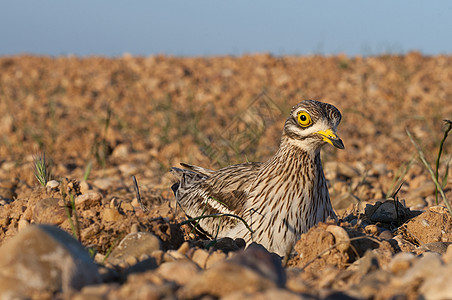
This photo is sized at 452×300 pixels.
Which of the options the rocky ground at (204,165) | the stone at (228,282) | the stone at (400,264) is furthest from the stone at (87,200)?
the stone at (400,264)

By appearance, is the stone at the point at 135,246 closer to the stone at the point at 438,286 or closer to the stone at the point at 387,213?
the stone at the point at 438,286

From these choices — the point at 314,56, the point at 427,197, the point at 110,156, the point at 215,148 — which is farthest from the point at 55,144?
the point at 314,56

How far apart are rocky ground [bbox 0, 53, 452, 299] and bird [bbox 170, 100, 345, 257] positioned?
0.27 meters

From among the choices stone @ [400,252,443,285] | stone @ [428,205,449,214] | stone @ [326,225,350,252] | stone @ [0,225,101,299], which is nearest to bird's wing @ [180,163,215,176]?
stone @ [428,205,449,214]

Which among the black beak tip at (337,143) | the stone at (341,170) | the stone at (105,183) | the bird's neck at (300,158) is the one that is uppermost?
the black beak tip at (337,143)

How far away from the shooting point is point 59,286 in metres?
2.23

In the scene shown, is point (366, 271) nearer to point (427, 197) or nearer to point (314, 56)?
point (427, 197)

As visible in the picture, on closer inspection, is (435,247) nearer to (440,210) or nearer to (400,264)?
(440,210)

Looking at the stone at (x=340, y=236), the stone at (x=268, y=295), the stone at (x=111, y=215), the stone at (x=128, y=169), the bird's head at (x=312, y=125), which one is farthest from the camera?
the stone at (x=128, y=169)

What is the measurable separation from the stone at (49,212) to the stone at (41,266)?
138cm

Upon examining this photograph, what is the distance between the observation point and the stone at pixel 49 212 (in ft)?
12.3

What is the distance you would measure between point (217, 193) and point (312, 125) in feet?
3.30

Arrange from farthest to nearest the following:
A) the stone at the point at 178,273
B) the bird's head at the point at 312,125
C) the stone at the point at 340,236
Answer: the bird's head at the point at 312,125
the stone at the point at 340,236
the stone at the point at 178,273

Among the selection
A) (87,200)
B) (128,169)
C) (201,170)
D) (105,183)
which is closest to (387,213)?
(201,170)
